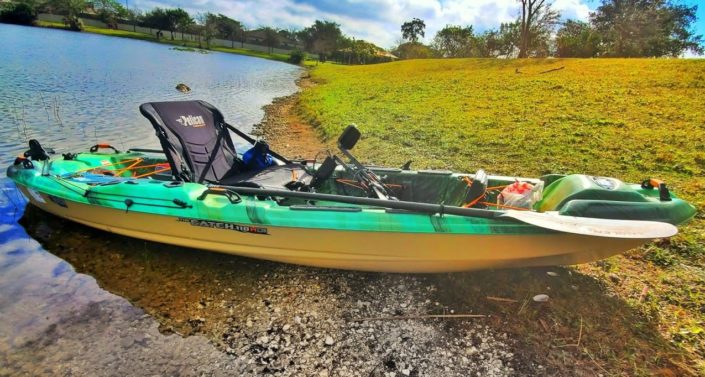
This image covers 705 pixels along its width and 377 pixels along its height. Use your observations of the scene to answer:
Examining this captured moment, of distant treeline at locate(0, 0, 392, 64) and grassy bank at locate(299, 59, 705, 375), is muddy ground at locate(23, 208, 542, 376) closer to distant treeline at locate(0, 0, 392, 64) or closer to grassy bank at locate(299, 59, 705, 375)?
grassy bank at locate(299, 59, 705, 375)

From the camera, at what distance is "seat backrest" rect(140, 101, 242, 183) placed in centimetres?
532

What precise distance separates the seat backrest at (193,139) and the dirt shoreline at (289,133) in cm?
425

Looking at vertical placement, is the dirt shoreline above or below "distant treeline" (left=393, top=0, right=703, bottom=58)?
below

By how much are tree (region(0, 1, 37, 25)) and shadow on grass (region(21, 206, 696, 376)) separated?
280 feet

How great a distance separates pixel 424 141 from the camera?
431 inches

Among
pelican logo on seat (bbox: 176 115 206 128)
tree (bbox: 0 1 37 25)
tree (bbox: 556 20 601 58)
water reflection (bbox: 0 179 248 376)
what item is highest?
tree (bbox: 0 1 37 25)

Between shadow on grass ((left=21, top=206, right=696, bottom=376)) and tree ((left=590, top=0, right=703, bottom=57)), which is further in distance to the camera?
tree ((left=590, top=0, right=703, bottom=57))

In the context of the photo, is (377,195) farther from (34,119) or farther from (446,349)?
(34,119)

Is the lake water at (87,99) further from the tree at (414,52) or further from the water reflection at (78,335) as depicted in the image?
the tree at (414,52)

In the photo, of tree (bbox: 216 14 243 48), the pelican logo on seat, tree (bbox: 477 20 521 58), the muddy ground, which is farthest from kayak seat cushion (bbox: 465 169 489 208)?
tree (bbox: 216 14 243 48)

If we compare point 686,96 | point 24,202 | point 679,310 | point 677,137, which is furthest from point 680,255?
point 686,96

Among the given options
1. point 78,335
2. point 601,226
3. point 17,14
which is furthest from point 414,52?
point 78,335

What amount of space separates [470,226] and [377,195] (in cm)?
131

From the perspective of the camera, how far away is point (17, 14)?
2621 inches
